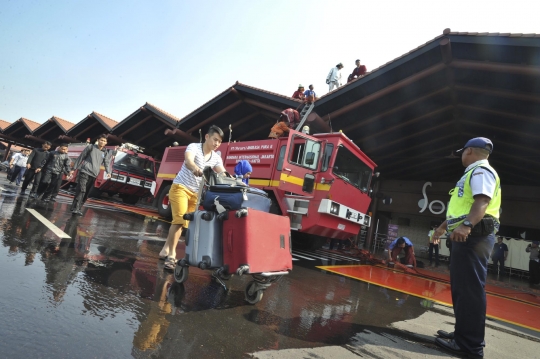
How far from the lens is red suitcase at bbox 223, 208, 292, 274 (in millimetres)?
2426

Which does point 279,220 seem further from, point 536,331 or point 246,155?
point 246,155

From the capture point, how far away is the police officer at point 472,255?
7.82 feet

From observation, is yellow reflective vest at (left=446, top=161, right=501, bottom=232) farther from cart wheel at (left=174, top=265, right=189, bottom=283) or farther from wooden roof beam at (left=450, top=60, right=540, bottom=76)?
wooden roof beam at (left=450, top=60, right=540, bottom=76)

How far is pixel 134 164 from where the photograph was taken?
43.5 feet

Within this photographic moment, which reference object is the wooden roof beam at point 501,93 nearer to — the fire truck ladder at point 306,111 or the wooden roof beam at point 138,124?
the fire truck ladder at point 306,111

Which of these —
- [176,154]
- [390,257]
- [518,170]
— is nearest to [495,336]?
[390,257]

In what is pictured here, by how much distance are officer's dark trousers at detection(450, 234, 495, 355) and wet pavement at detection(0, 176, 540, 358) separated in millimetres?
269

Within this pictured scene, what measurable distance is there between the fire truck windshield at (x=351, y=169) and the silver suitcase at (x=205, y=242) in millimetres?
4264

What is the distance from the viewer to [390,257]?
8336 millimetres

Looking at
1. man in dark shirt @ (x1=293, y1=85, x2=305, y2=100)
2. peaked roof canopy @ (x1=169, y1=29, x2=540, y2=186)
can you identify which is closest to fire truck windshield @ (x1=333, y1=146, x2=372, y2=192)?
peaked roof canopy @ (x1=169, y1=29, x2=540, y2=186)

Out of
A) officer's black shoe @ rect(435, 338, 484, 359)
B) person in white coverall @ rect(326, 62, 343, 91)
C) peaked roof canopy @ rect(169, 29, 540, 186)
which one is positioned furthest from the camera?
person in white coverall @ rect(326, 62, 343, 91)

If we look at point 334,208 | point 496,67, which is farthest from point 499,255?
point 334,208

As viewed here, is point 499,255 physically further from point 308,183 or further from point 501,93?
point 308,183

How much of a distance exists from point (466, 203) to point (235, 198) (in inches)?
75.2
